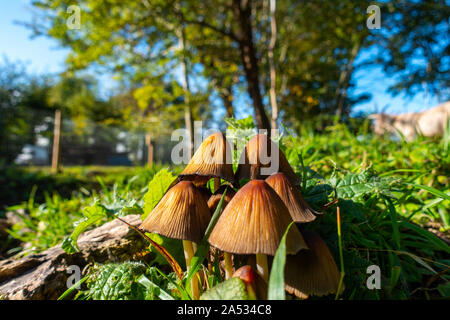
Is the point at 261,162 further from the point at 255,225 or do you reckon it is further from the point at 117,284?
the point at 117,284

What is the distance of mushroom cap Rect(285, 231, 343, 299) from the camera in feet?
2.28

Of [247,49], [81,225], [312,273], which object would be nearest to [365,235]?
[312,273]

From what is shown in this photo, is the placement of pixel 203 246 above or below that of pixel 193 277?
above

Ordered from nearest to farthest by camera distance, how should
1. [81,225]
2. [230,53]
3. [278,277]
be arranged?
[278,277] → [81,225] → [230,53]

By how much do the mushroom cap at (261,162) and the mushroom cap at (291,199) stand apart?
9cm

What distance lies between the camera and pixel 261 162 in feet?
2.94

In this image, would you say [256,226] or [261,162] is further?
[261,162]

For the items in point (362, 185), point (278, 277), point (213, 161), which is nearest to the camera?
point (278, 277)

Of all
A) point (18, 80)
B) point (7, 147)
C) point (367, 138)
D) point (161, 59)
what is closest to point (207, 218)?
point (367, 138)

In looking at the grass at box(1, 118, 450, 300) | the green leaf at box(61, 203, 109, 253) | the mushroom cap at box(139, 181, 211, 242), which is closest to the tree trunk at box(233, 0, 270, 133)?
the grass at box(1, 118, 450, 300)

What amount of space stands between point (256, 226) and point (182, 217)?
21 centimetres

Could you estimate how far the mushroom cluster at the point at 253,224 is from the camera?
0.63m

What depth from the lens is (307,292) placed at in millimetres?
688

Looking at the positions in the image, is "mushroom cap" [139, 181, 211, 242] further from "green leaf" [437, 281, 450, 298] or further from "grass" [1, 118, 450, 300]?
"green leaf" [437, 281, 450, 298]
